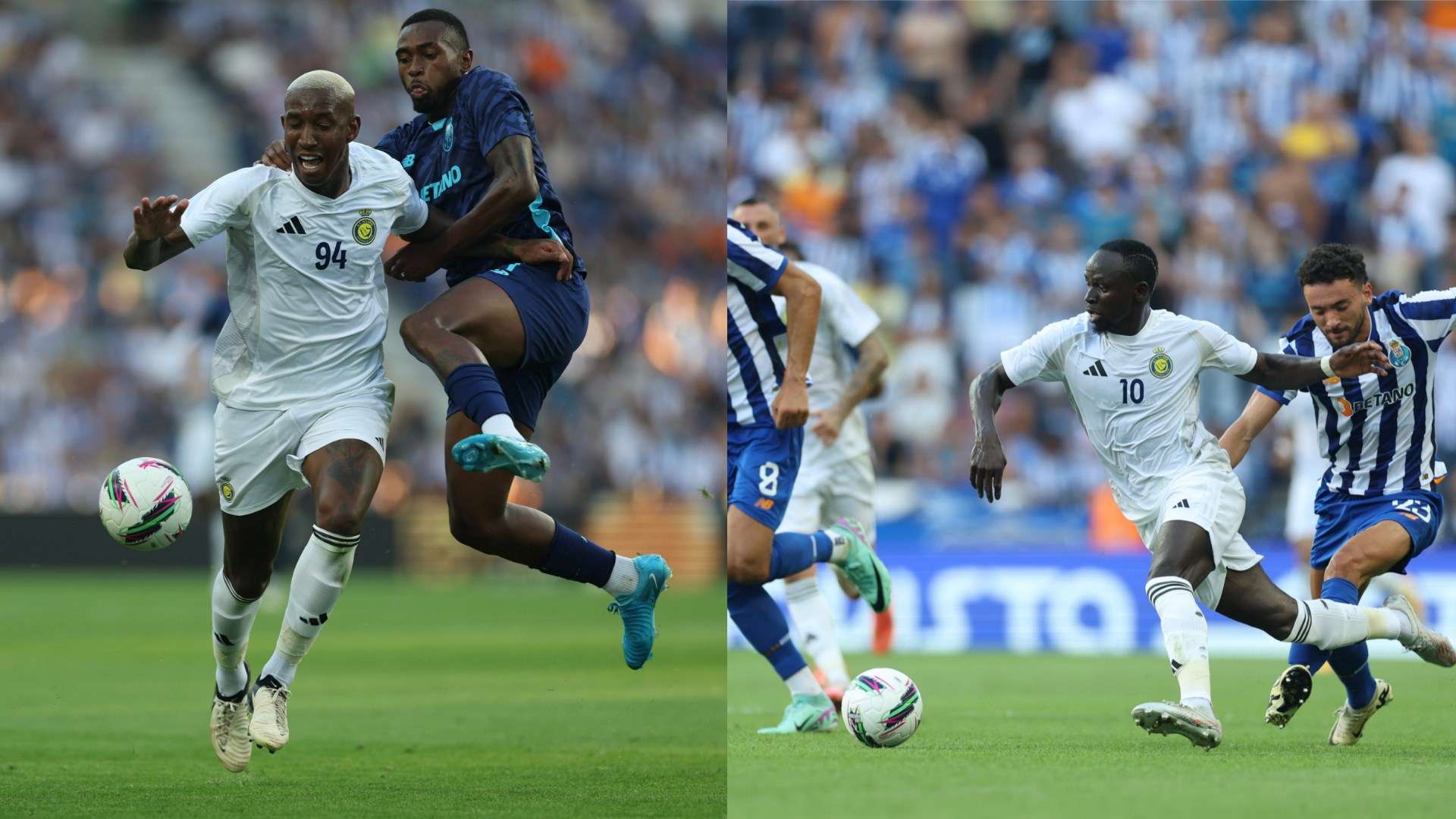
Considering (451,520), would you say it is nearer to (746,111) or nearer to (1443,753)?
(1443,753)

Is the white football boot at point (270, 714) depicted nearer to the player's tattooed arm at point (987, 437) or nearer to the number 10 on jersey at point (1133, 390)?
the player's tattooed arm at point (987, 437)

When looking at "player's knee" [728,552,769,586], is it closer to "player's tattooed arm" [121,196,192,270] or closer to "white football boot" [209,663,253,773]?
"white football boot" [209,663,253,773]

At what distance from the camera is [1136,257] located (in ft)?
23.5

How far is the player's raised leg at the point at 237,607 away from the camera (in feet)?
22.6

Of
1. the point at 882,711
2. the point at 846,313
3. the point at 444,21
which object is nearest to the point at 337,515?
the point at 444,21

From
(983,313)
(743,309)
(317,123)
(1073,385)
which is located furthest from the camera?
(983,313)

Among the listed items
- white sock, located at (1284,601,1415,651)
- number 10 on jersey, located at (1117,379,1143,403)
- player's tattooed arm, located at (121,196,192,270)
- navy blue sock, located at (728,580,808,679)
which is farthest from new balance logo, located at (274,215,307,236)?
white sock, located at (1284,601,1415,651)

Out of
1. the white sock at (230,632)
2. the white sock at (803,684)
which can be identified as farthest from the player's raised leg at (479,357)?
the white sock at (803,684)

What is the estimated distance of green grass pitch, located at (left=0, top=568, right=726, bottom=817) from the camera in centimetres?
632

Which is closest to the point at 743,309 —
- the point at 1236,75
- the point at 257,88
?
the point at 1236,75

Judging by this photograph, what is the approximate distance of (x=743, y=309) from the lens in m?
8.91

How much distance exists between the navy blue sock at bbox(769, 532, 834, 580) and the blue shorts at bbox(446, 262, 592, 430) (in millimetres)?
1783

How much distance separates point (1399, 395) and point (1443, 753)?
1.76 meters

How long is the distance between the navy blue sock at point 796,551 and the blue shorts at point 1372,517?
2.29 metres
